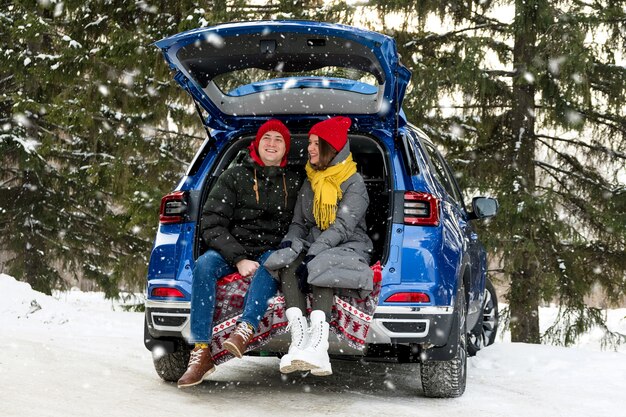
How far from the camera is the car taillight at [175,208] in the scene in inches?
201

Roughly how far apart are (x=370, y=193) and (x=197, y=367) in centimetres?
192

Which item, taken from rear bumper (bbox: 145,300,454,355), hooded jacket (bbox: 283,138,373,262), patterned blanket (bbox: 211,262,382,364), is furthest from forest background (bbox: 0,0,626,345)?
patterned blanket (bbox: 211,262,382,364)

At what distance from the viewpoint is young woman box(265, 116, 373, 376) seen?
14.9ft

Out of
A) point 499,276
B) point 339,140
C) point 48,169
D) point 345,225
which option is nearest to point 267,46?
point 339,140

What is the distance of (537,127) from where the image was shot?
12250 mm

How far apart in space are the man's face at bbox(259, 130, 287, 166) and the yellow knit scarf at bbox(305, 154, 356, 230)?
0.26 meters

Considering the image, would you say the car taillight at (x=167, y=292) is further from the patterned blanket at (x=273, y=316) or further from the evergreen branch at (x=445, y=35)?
the evergreen branch at (x=445, y=35)

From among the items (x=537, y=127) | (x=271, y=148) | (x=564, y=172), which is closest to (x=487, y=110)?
(x=537, y=127)

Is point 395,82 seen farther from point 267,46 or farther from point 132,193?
point 132,193

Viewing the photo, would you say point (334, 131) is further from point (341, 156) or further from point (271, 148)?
point (271, 148)

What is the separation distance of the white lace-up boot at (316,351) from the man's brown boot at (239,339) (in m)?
0.32

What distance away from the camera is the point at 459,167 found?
12.3 metres

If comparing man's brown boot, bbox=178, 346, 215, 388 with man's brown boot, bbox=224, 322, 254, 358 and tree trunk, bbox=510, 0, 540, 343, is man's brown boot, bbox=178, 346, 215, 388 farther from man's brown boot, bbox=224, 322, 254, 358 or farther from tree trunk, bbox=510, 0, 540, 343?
tree trunk, bbox=510, 0, 540, 343

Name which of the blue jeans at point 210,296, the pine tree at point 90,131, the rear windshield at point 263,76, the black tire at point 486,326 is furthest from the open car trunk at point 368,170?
the pine tree at point 90,131
